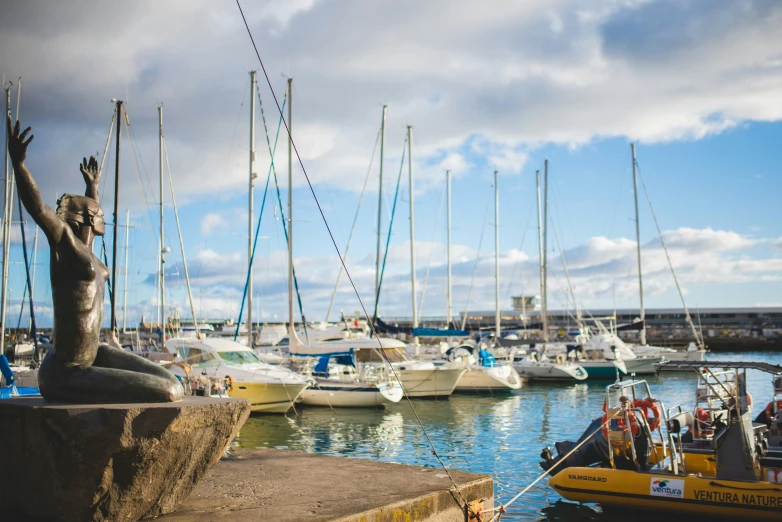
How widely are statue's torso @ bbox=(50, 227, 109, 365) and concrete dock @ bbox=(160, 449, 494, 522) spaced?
1.80 m

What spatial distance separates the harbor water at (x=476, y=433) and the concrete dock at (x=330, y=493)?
5.28m

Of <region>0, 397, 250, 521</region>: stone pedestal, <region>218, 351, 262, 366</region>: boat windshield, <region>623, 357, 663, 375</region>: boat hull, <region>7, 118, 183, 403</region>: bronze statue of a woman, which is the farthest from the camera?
<region>623, 357, 663, 375</region>: boat hull

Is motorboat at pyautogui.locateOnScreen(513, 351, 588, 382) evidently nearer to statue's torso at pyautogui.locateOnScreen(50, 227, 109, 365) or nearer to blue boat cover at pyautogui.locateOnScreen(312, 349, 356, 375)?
blue boat cover at pyautogui.locateOnScreen(312, 349, 356, 375)

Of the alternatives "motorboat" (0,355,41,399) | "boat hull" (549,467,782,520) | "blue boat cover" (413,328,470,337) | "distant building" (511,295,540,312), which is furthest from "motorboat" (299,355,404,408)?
"distant building" (511,295,540,312)

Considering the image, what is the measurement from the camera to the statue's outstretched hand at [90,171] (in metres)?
7.45

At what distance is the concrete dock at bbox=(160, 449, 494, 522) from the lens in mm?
6473

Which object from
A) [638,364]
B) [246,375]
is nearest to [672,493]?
[246,375]

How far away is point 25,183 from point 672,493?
1111 cm

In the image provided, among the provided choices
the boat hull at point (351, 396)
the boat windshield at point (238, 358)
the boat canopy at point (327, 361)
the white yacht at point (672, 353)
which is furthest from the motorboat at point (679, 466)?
the white yacht at point (672, 353)

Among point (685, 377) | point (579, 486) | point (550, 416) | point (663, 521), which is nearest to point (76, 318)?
point (579, 486)

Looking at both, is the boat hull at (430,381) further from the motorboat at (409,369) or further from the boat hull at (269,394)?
the boat hull at (269,394)

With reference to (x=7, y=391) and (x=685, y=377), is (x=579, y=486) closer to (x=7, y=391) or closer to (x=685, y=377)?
(x=7, y=391)

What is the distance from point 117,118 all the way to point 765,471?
29217 mm

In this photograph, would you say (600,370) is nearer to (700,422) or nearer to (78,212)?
(700,422)
